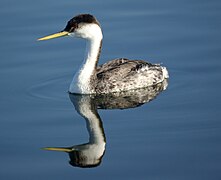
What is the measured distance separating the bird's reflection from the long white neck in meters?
0.13

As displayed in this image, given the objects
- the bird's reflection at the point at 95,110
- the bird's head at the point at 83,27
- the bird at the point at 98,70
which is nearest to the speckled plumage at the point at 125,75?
the bird at the point at 98,70

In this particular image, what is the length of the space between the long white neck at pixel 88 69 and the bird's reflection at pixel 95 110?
0.43 feet

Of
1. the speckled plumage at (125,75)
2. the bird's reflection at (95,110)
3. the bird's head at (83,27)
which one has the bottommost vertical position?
the bird's reflection at (95,110)

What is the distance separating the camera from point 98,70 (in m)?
14.0

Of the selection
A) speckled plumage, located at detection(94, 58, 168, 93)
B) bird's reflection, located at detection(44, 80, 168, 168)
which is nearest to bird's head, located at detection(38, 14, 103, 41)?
speckled plumage, located at detection(94, 58, 168, 93)

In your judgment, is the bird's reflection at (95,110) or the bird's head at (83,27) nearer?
the bird's reflection at (95,110)

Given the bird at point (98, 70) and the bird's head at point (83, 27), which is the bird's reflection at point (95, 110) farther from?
the bird's head at point (83, 27)

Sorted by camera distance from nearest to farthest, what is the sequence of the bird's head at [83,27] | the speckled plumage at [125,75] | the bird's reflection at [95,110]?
1. the bird's reflection at [95,110]
2. the bird's head at [83,27]
3. the speckled plumage at [125,75]

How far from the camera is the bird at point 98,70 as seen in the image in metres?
13.6

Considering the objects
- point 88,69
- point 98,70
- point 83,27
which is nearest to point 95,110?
point 88,69

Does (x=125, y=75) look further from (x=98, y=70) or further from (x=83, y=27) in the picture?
(x=83, y=27)

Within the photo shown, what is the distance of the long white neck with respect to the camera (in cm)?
1359

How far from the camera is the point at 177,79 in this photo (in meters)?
14.2
